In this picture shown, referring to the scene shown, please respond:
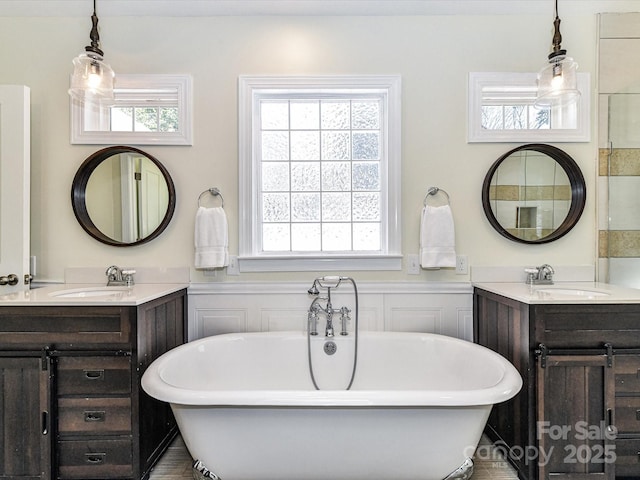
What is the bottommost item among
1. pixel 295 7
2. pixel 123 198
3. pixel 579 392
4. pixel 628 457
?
pixel 628 457

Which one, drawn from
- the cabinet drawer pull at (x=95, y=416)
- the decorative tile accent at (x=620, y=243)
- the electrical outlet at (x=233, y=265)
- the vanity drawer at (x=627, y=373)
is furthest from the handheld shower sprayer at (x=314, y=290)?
the decorative tile accent at (x=620, y=243)

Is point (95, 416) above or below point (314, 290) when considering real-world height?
below

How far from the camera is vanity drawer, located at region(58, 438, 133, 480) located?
1666 mm

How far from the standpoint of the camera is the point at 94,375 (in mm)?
1668

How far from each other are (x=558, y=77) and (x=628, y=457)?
6.37ft

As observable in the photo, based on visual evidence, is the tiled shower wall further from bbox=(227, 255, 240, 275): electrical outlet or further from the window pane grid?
bbox=(227, 255, 240, 275): electrical outlet

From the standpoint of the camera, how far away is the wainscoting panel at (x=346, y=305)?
229cm

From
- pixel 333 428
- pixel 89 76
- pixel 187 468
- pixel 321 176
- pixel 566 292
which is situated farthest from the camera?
pixel 321 176

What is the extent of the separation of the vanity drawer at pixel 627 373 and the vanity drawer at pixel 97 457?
230cm

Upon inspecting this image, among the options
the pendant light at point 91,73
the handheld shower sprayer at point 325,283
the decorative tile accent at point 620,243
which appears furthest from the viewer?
the decorative tile accent at point 620,243

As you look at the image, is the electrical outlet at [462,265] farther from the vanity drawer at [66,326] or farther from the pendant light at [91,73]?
the pendant light at [91,73]

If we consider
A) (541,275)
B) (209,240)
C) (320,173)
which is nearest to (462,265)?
(541,275)

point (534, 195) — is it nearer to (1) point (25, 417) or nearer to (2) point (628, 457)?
(2) point (628, 457)

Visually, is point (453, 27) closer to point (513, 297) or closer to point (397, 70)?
point (397, 70)
